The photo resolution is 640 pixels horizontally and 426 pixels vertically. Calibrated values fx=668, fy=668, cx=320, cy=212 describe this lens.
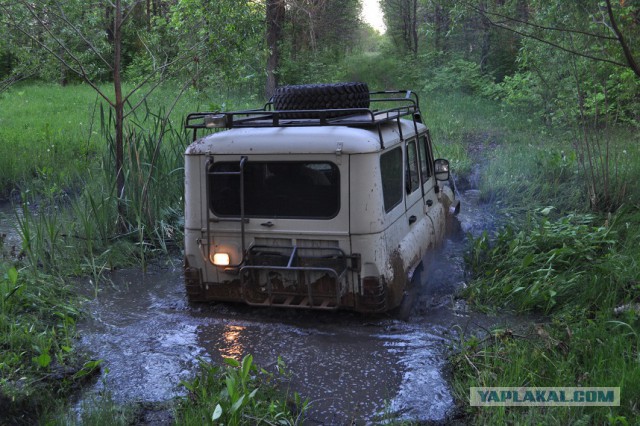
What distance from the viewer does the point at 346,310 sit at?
233 inches

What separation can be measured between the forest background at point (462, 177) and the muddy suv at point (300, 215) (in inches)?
41.9

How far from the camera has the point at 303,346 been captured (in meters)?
5.42

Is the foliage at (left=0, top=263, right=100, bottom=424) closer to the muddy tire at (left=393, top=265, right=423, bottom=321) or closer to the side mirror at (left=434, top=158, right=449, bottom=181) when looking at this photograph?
the muddy tire at (left=393, top=265, right=423, bottom=321)

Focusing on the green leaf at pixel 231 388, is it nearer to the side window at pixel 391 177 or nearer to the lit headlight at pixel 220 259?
the lit headlight at pixel 220 259

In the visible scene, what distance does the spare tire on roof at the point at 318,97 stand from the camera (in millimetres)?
6164

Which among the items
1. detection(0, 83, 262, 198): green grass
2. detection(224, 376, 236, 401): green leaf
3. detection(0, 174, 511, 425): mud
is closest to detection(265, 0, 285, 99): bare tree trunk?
detection(0, 83, 262, 198): green grass

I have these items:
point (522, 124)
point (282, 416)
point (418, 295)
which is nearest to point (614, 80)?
point (522, 124)

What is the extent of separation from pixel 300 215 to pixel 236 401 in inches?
79.6

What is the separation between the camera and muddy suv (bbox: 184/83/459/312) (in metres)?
5.39

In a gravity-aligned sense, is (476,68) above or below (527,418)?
above

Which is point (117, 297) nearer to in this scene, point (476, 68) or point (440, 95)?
point (440, 95)

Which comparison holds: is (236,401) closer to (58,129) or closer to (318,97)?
(318,97)

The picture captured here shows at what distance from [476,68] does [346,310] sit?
1915cm

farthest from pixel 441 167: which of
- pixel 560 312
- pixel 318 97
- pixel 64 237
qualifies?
pixel 64 237
